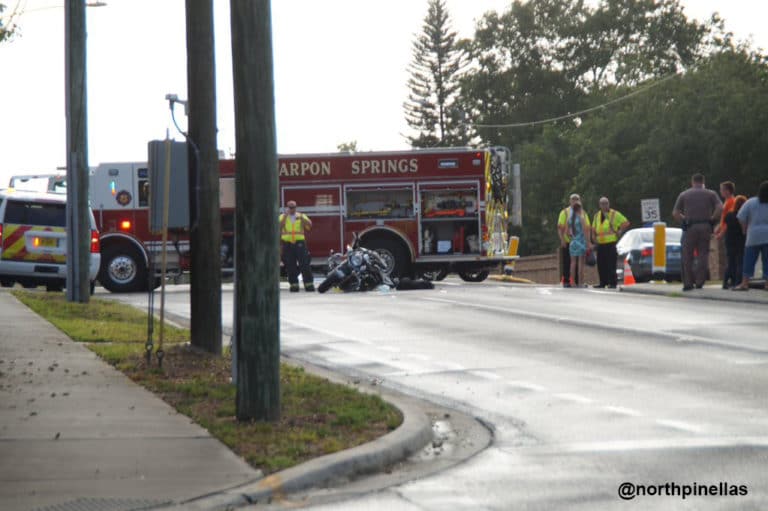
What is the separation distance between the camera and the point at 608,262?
2655 centimetres

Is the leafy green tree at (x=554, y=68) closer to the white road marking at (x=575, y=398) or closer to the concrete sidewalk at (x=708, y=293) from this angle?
the concrete sidewalk at (x=708, y=293)

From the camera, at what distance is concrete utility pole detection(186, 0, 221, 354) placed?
13.1m

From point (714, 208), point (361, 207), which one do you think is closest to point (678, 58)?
point (361, 207)

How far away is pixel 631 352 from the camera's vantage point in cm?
1388

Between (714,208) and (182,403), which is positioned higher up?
(714,208)

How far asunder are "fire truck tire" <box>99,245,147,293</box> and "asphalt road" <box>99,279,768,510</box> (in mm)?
6236

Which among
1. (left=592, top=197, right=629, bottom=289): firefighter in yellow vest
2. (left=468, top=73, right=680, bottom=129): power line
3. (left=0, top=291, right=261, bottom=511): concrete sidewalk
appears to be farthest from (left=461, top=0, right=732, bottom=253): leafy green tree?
(left=0, top=291, right=261, bottom=511): concrete sidewalk

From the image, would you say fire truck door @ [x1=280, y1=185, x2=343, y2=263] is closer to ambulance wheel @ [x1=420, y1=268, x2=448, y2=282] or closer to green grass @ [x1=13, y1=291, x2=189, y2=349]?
ambulance wheel @ [x1=420, y1=268, x2=448, y2=282]

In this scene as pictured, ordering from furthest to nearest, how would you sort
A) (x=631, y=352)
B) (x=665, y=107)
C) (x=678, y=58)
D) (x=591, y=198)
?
(x=678, y=58) < (x=591, y=198) < (x=665, y=107) < (x=631, y=352)

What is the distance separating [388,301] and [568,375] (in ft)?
32.5

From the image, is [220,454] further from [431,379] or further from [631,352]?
[631,352]

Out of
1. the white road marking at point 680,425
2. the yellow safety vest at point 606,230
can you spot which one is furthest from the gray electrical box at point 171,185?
the yellow safety vest at point 606,230

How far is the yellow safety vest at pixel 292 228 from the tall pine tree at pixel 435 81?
62.4 m

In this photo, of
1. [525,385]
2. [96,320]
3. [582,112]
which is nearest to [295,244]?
[96,320]
